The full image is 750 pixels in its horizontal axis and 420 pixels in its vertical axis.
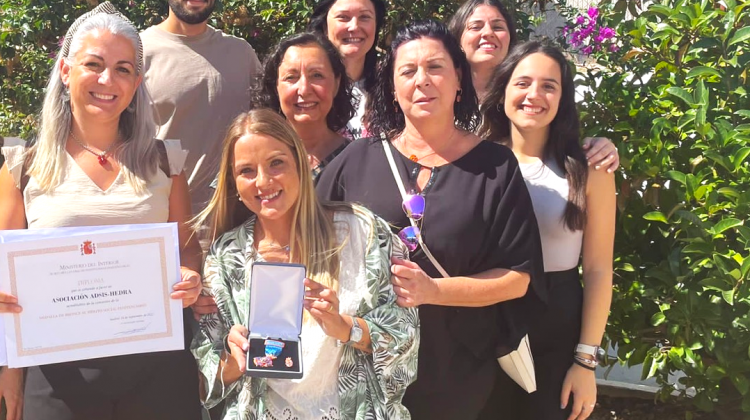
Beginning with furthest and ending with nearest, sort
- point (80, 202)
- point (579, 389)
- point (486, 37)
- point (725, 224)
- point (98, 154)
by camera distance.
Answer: point (486, 37), point (725, 224), point (579, 389), point (98, 154), point (80, 202)

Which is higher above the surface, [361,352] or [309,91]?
[309,91]

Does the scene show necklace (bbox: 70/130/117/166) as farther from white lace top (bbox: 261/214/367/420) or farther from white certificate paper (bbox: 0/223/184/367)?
white lace top (bbox: 261/214/367/420)

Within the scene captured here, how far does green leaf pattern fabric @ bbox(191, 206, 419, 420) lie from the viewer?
8.04 ft

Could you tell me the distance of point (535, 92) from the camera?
10.4ft

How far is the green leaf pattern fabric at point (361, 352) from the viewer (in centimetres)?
245

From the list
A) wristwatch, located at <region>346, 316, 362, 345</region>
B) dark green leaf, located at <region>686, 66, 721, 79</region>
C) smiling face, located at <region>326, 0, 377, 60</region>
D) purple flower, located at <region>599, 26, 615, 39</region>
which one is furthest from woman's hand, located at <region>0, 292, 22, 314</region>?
purple flower, located at <region>599, 26, 615, 39</region>

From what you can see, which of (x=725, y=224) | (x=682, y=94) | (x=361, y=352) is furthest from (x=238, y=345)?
(x=682, y=94)

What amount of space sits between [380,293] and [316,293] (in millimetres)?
251

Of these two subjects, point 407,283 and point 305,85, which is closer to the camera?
point 407,283

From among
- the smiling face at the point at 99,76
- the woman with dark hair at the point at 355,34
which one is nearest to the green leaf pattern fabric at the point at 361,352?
the smiling face at the point at 99,76

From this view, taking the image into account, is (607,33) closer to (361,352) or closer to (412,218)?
(412,218)

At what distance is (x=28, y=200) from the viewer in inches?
107

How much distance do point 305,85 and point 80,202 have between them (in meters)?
1.20

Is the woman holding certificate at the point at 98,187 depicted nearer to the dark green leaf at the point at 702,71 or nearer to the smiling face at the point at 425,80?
the smiling face at the point at 425,80
